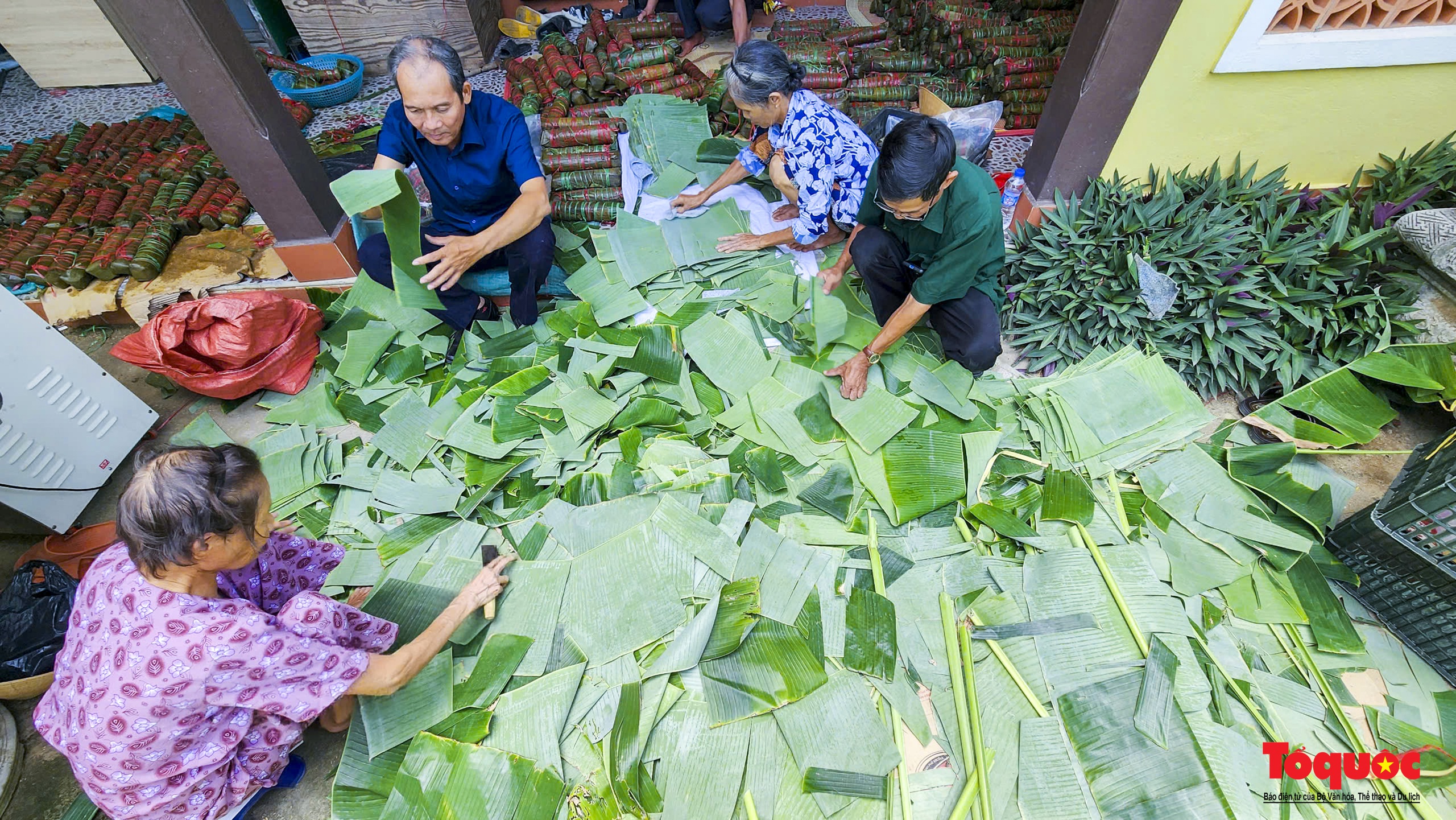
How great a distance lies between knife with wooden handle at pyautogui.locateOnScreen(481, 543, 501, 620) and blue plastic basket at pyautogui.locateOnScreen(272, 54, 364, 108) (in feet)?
13.5

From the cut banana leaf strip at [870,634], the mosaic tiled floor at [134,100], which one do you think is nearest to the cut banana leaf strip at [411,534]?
the cut banana leaf strip at [870,634]

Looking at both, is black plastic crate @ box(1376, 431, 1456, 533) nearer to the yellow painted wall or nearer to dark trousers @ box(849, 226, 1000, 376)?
dark trousers @ box(849, 226, 1000, 376)

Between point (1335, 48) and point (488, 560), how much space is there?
12.6ft

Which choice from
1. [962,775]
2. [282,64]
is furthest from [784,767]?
[282,64]

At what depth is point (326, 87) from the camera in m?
4.38

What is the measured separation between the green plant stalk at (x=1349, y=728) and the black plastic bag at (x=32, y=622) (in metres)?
3.75

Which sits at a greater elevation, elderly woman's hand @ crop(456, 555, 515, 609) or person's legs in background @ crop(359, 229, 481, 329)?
person's legs in background @ crop(359, 229, 481, 329)

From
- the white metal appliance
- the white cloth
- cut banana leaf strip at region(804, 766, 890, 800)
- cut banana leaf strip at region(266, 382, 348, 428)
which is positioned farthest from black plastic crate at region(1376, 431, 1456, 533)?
the white metal appliance

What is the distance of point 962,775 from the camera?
1.71 metres

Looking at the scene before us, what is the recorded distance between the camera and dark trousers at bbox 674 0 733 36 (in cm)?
452

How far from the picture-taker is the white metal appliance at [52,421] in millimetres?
2094

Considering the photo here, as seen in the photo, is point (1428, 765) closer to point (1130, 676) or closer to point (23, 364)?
point (1130, 676)

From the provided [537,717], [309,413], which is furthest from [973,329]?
[309,413]

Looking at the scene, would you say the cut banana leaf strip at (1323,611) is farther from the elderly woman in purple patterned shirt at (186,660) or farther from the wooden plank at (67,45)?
the wooden plank at (67,45)
